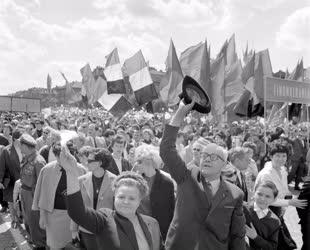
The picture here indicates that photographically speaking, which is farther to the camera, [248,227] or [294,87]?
[294,87]

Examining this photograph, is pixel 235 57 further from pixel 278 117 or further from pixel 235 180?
pixel 235 180

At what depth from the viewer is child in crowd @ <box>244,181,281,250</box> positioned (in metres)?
4.23

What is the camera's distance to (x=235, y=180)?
4.86m

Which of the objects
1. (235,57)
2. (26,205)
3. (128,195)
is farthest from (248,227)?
(235,57)

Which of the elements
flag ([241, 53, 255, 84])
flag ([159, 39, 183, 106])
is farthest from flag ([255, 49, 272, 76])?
flag ([159, 39, 183, 106])

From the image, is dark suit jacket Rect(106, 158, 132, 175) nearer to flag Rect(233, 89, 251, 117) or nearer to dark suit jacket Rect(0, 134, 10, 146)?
dark suit jacket Rect(0, 134, 10, 146)

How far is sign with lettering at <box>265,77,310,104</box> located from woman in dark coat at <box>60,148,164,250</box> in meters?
7.78

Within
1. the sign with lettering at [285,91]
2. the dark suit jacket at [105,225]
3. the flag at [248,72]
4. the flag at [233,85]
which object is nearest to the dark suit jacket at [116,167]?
the dark suit jacket at [105,225]

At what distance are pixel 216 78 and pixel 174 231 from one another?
12.4 meters

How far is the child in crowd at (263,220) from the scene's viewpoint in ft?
13.9

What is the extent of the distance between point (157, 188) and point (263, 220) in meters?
1.04

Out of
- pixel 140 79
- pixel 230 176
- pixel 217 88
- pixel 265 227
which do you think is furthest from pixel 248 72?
pixel 265 227

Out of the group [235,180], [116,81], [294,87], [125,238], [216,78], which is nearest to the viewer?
[125,238]

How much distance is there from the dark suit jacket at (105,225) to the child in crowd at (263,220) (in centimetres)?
160
